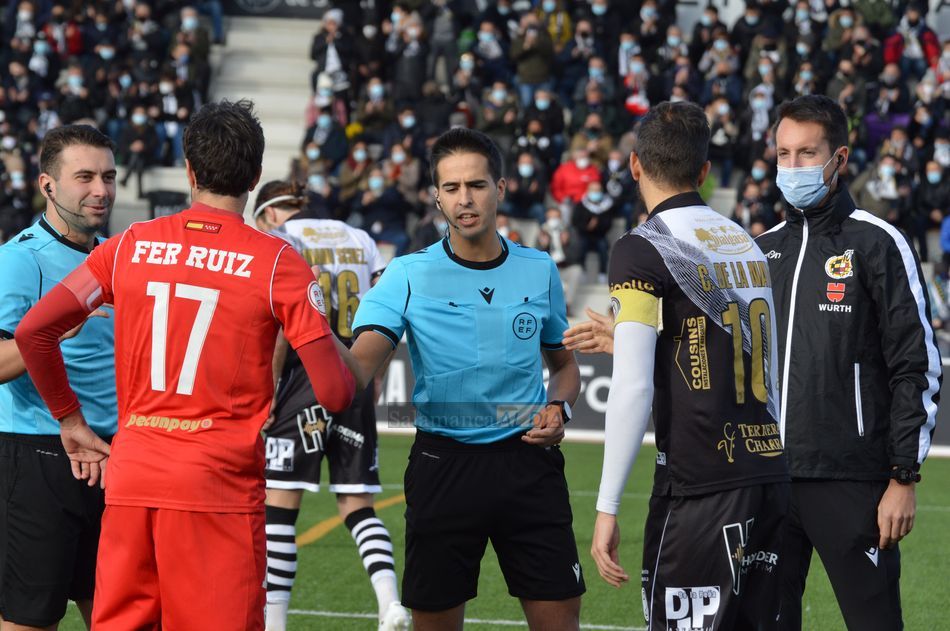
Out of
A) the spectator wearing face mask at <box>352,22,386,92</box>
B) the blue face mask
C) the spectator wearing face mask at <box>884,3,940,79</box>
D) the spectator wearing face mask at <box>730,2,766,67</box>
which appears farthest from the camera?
the spectator wearing face mask at <box>352,22,386,92</box>

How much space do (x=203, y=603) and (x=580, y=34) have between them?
19.6 metres

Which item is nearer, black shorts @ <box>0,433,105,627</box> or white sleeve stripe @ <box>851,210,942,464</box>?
white sleeve stripe @ <box>851,210,942,464</box>

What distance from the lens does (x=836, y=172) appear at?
4.87 m

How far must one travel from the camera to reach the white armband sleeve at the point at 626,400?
3791 mm

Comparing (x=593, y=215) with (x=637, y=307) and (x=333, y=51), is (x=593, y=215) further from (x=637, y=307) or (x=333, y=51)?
(x=637, y=307)

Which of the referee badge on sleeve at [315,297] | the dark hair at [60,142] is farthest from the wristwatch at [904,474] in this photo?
the dark hair at [60,142]

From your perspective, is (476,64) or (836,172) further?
(476,64)

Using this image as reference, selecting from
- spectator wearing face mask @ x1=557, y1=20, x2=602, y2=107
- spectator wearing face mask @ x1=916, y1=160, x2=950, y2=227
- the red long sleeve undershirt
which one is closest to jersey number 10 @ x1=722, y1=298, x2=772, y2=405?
the red long sleeve undershirt

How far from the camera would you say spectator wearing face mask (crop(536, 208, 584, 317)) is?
63.0ft

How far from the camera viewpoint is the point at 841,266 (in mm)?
4711

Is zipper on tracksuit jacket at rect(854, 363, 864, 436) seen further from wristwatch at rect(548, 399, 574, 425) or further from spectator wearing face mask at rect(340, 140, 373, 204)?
spectator wearing face mask at rect(340, 140, 373, 204)

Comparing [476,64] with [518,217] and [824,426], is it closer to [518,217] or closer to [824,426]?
[518,217]

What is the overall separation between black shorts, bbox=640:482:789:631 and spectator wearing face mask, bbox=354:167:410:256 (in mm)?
16108

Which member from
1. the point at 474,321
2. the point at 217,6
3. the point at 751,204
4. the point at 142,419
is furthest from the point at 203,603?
the point at 217,6
